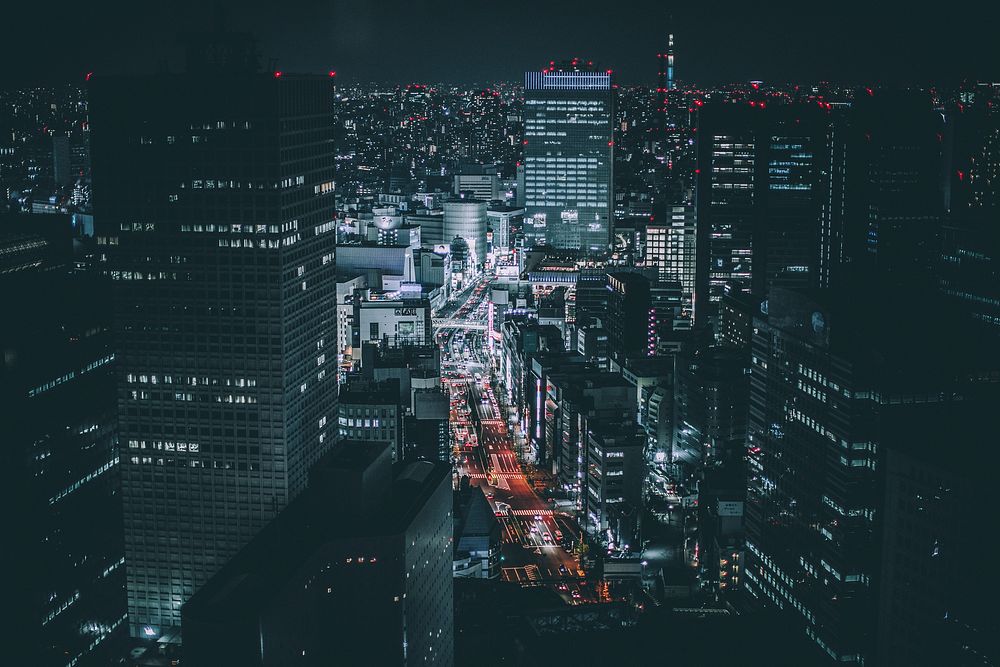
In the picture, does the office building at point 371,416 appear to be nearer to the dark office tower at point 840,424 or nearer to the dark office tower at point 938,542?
the dark office tower at point 840,424

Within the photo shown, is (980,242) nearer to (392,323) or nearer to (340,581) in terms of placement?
(340,581)

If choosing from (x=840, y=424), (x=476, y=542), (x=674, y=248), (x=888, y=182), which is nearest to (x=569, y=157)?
(x=674, y=248)

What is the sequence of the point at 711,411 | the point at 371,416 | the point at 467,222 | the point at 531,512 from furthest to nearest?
the point at 467,222
the point at 711,411
the point at 531,512
the point at 371,416

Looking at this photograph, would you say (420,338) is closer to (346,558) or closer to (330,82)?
(330,82)

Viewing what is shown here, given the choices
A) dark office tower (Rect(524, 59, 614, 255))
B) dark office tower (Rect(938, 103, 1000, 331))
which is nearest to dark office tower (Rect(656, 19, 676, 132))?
dark office tower (Rect(524, 59, 614, 255))

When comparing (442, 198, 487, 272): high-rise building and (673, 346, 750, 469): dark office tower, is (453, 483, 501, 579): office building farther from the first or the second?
(442, 198, 487, 272): high-rise building
